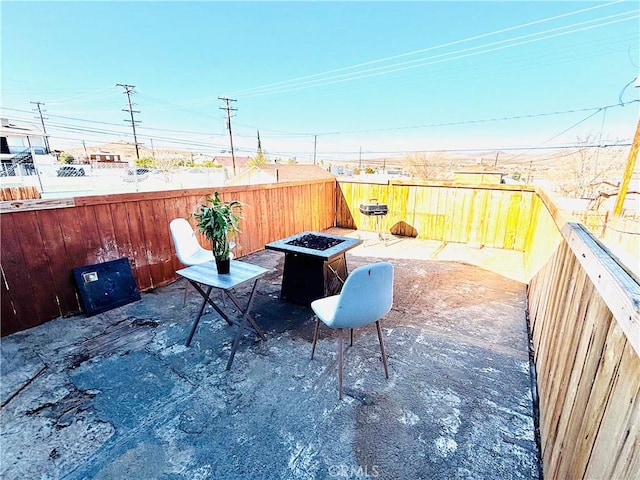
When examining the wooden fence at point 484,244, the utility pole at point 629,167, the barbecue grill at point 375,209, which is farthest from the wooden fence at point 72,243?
the utility pole at point 629,167

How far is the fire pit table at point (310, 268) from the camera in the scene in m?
2.77

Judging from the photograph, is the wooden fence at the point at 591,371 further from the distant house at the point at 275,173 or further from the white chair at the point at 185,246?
the distant house at the point at 275,173

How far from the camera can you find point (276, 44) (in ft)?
31.2

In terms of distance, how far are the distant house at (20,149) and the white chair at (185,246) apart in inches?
371

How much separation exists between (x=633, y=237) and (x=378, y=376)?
579 centimetres

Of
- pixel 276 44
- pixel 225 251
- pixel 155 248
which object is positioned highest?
pixel 276 44

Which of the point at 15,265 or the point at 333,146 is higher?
the point at 333,146

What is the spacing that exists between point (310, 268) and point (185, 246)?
1308 mm

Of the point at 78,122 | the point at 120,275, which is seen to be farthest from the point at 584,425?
the point at 78,122

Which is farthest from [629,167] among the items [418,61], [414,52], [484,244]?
[418,61]

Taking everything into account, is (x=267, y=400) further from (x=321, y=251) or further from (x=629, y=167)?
(x=629, y=167)

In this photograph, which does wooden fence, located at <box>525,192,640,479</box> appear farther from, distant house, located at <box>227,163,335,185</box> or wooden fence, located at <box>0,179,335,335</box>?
distant house, located at <box>227,163,335,185</box>

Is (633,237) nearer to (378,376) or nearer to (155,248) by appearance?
(378,376)

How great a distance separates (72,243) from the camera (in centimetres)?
271
